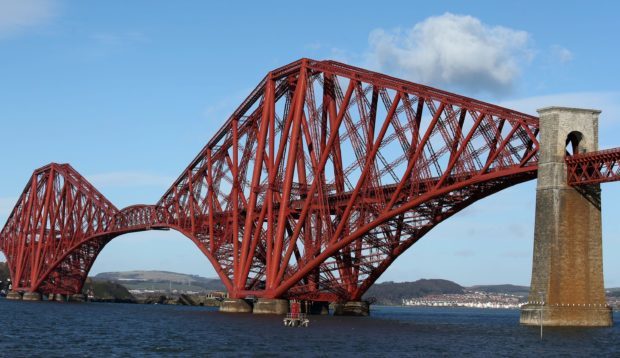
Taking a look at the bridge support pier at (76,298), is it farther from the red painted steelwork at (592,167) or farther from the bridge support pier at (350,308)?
the red painted steelwork at (592,167)

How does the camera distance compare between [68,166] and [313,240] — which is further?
[68,166]

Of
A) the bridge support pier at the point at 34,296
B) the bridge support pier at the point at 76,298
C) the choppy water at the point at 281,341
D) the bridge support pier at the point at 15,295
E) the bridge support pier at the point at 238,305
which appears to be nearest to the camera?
the choppy water at the point at 281,341

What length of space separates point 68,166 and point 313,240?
90.5 meters

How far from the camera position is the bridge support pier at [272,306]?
311ft

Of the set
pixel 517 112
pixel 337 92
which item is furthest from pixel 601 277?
pixel 337 92

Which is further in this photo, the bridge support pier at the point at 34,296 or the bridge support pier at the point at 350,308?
the bridge support pier at the point at 34,296

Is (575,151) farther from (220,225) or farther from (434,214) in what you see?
(220,225)

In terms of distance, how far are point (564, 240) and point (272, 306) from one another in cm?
3414

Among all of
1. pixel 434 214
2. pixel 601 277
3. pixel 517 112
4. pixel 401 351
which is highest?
pixel 517 112

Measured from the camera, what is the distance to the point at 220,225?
121812 millimetres

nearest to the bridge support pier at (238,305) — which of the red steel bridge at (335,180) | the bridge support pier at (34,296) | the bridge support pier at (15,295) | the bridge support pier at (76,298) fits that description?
the red steel bridge at (335,180)

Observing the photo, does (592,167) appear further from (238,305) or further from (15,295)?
(15,295)

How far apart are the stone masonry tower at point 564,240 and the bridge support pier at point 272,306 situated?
2892cm

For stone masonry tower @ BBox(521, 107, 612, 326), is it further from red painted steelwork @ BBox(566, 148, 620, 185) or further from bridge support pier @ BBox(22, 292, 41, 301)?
bridge support pier @ BBox(22, 292, 41, 301)
